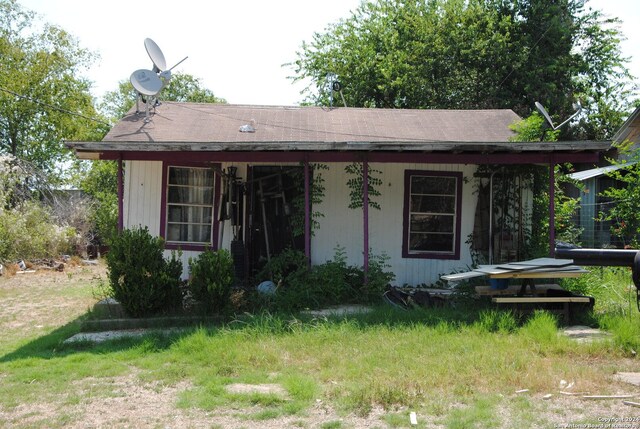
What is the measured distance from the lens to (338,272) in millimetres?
8969

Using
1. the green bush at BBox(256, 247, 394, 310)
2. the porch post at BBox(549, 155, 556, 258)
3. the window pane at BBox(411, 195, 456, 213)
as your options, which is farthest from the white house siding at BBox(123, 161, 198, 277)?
the porch post at BBox(549, 155, 556, 258)

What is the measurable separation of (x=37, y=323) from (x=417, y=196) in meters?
6.38

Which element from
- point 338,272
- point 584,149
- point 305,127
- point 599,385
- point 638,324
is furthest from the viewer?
point 305,127

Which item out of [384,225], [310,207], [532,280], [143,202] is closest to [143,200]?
[143,202]

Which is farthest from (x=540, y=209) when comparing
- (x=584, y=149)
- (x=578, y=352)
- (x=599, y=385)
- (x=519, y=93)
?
(x=519, y=93)

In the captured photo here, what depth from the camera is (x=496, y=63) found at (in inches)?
819

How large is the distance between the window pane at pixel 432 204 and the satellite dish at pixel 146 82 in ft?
16.3

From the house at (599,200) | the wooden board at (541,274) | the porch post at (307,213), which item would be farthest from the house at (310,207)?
the house at (599,200)

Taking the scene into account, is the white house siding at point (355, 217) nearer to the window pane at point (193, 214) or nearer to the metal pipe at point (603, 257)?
the window pane at point (193, 214)

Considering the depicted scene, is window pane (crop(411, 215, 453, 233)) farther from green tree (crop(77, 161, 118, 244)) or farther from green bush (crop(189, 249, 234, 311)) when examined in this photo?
green tree (crop(77, 161, 118, 244))

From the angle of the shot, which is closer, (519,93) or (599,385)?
(599,385)

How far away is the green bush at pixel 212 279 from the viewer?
7785mm

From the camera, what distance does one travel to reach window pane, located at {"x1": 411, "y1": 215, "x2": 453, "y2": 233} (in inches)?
402

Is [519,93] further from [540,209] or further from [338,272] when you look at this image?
[338,272]
